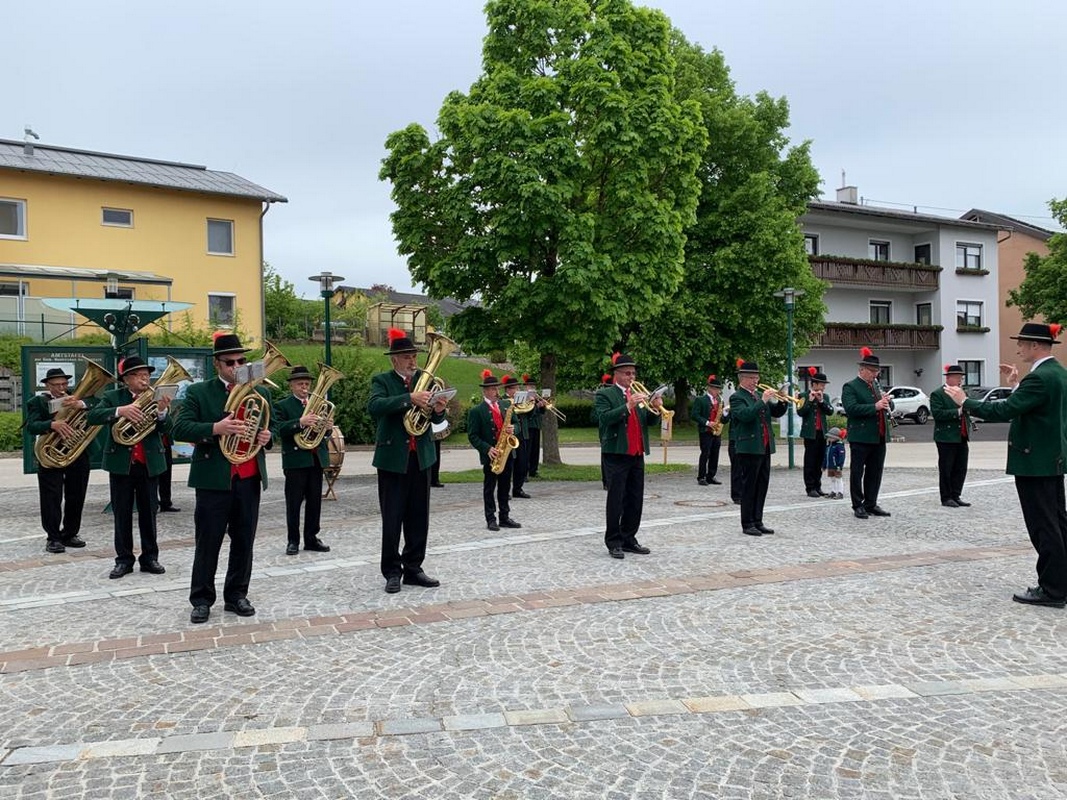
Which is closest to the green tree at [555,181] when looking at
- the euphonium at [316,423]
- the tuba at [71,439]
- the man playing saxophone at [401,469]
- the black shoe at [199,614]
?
the euphonium at [316,423]

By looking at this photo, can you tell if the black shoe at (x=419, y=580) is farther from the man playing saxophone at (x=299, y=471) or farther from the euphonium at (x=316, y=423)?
the euphonium at (x=316, y=423)

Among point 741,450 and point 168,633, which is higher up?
point 741,450

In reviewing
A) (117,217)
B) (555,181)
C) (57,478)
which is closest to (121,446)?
(57,478)

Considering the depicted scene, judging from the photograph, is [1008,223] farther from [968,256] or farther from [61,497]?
[61,497]

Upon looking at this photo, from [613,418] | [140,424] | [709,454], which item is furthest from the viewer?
[709,454]

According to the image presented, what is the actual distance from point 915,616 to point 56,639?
20.9 ft

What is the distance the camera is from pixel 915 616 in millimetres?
6539

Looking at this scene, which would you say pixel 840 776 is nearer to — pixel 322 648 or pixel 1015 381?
pixel 322 648

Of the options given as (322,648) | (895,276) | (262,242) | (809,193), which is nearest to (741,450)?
(322,648)

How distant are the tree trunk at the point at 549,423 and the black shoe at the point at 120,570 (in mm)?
10827

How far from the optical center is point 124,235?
31.9m

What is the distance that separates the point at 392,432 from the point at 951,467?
9.32m

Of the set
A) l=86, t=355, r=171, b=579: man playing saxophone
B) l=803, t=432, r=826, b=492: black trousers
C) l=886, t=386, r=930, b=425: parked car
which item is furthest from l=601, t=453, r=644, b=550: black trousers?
l=886, t=386, r=930, b=425: parked car

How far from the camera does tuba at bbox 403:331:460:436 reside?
742cm
